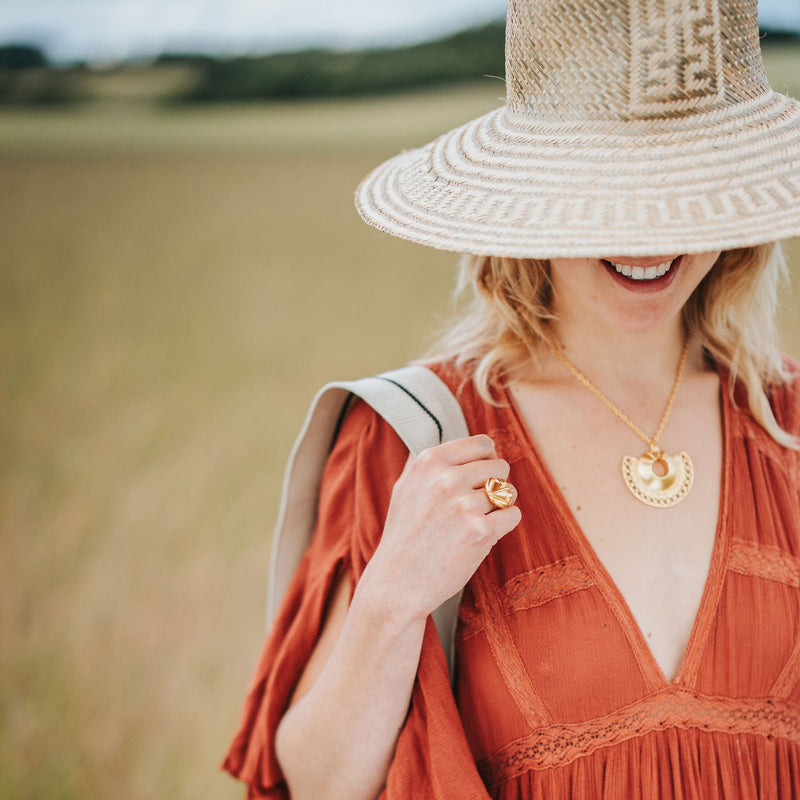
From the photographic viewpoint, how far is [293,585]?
1011 millimetres

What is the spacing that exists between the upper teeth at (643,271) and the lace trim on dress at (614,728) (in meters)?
0.45

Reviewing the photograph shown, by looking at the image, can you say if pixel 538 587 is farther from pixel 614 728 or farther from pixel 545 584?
pixel 614 728

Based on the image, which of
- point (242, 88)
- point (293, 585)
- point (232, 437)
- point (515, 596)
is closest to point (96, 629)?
point (232, 437)

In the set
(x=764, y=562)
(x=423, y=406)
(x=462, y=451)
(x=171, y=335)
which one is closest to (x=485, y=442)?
(x=462, y=451)

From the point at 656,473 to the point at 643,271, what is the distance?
28 centimetres

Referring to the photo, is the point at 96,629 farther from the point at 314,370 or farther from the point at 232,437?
the point at 314,370

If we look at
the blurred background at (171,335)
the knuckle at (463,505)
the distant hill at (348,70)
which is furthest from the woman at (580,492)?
the distant hill at (348,70)

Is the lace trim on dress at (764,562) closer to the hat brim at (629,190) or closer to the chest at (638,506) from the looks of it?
the chest at (638,506)

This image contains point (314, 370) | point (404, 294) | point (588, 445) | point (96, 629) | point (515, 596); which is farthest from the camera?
point (404, 294)

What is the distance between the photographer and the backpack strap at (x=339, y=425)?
0.93m

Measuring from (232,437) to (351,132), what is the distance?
152 centimetres

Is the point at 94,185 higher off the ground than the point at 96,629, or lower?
higher

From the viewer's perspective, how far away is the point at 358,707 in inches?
34.4

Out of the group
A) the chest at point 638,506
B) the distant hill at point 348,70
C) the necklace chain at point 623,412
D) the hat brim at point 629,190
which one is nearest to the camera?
the hat brim at point 629,190
